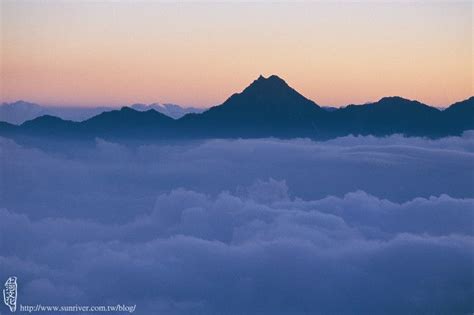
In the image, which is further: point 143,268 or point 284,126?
point 284,126

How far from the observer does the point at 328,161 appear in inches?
414

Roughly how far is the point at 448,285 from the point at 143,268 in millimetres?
4873

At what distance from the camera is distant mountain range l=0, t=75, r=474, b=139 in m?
10.5

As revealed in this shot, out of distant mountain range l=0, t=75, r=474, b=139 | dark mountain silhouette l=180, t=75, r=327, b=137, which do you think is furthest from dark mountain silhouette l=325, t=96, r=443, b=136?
dark mountain silhouette l=180, t=75, r=327, b=137

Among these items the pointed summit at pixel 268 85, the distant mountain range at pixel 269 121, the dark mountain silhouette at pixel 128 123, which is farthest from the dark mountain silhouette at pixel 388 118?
the dark mountain silhouette at pixel 128 123

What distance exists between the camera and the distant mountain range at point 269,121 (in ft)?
34.5

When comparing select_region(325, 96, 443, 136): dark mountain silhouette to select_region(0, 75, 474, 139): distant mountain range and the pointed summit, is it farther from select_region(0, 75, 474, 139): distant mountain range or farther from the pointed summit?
the pointed summit

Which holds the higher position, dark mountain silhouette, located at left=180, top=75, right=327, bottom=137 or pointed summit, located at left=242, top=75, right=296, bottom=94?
pointed summit, located at left=242, top=75, right=296, bottom=94

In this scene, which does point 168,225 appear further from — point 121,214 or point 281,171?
point 281,171

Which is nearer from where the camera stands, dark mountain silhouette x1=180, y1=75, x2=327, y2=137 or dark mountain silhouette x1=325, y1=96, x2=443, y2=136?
dark mountain silhouette x1=180, y1=75, x2=327, y2=137

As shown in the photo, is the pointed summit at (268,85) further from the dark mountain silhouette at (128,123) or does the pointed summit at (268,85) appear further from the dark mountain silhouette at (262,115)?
the dark mountain silhouette at (128,123)

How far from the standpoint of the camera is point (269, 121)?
1101 cm

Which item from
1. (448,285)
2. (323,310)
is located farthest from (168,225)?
(448,285)

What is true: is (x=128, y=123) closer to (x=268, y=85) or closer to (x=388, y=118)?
(x=268, y=85)
